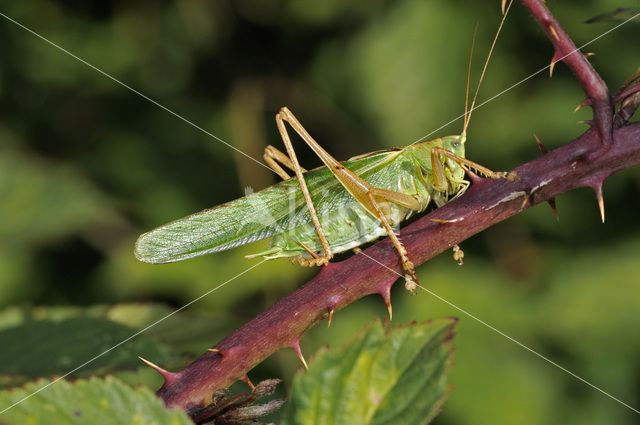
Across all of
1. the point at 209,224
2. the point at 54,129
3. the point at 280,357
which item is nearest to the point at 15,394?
the point at 209,224

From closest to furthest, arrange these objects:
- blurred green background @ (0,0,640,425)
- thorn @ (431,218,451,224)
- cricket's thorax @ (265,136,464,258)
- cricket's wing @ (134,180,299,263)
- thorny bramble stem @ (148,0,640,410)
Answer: thorny bramble stem @ (148,0,640,410)
thorn @ (431,218,451,224)
cricket's wing @ (134,180,299,263)
cricket's thorax @ (265,136,464,258)
blurred green background @ (0,0,640,425)

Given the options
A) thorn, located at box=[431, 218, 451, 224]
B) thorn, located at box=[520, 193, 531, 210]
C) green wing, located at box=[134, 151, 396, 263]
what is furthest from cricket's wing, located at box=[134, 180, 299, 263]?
thorn, located at box=[520, 193, 531, 210]

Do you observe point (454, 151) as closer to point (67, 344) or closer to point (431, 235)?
point (431, 235)

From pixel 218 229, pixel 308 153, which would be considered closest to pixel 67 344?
pixel 218 229

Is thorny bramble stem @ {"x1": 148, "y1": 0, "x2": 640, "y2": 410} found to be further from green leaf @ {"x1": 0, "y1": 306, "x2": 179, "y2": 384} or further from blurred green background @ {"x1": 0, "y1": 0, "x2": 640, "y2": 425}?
blurred green background @ {"x1": 0, "y1": 0, "x2": 640, "y2": 425}

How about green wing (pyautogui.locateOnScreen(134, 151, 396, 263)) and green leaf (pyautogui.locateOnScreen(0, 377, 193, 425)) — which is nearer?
green leaf (pyautogui.locateOnScreen(0, 377, 193, 425))
